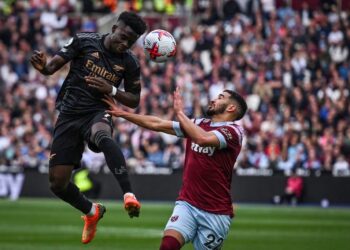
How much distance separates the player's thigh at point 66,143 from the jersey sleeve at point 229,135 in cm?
225

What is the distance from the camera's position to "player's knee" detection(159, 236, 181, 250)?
1098 cm

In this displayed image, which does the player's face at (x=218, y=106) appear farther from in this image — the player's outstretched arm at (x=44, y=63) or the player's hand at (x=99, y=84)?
the player's outstretched arm at (x=44, y=63)

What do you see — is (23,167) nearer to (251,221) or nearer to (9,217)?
(9,217)

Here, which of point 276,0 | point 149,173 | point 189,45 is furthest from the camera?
point 276,0

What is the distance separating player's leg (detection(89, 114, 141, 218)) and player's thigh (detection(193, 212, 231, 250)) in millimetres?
850

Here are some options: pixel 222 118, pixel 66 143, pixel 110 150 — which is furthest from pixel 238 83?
pixel 222 118

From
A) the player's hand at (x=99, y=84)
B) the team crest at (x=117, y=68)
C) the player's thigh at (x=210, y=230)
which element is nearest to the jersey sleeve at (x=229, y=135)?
the player's thigh at (x=210, y=230)

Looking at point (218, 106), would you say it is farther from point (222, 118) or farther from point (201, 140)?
point (201, 140)

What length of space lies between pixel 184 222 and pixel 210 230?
30cm

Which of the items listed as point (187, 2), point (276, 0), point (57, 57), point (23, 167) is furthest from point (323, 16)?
point (57, 57)

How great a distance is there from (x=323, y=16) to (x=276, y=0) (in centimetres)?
333

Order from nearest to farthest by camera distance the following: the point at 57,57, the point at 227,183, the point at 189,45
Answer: the point at 227,183, the point at 57,57, the point at 189,45

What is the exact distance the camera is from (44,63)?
40.9ft

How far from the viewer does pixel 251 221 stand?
74.4ft
